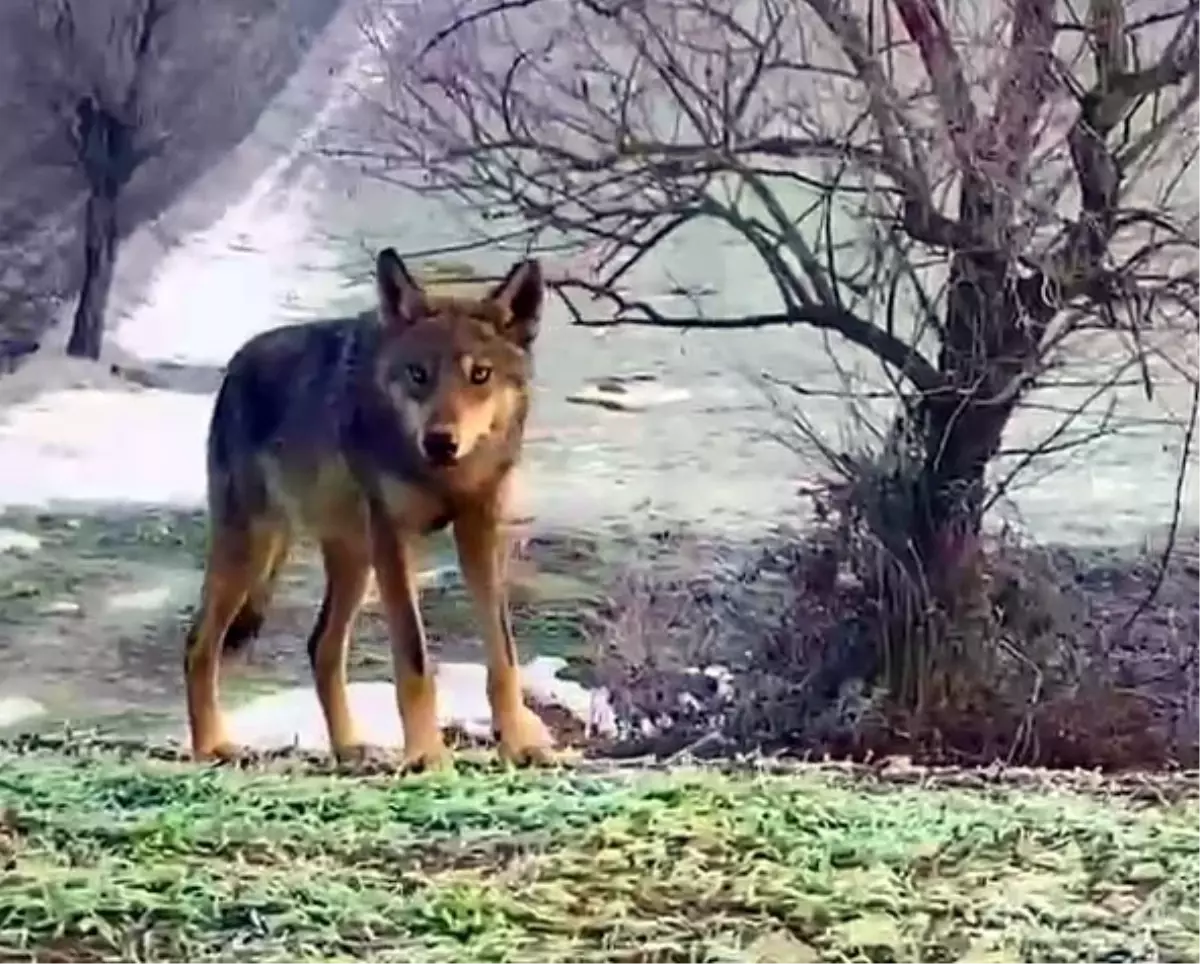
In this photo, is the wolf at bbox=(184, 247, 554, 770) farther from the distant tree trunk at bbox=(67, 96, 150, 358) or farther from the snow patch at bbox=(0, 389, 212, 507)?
the distant tree trunk at bbox=(67, 96, 150, 358)

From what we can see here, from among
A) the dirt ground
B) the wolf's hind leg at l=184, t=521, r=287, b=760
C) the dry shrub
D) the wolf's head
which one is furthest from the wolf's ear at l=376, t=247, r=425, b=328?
the dry shrub

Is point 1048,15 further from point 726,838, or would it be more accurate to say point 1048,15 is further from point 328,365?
point 726,838

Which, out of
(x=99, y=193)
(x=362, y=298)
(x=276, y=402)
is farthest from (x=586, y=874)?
(x=99, y=193)

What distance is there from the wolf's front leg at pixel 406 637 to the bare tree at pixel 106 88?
1.63ft

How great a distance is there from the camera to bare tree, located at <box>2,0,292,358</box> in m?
2.14

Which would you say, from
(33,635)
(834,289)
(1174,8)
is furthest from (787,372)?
(33,635)

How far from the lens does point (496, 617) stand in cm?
189

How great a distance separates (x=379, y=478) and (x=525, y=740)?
29 centimetres

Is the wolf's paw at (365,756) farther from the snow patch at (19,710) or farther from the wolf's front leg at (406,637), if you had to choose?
the snow patch at (19,710)

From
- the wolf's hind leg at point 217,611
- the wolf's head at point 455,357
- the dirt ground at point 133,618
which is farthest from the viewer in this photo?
the dirt ground at point 133,618

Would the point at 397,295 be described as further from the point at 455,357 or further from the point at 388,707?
the point at 388,707

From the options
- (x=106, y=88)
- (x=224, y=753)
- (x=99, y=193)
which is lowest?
(x=224, y=753)

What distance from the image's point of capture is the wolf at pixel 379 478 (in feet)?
5.81

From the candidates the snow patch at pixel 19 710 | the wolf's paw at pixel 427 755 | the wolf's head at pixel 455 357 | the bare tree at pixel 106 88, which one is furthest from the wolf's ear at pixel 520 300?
the snow patch at pixel 19 710
